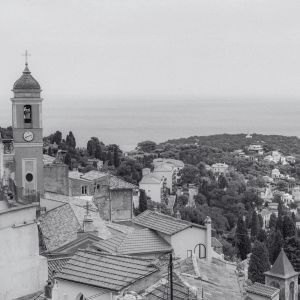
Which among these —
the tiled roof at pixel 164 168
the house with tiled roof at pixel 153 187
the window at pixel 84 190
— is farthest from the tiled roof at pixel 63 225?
the tiled roof at pixel 164 168

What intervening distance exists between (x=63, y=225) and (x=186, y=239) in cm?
735

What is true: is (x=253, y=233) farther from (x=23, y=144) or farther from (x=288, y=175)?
(x=288, y=175)

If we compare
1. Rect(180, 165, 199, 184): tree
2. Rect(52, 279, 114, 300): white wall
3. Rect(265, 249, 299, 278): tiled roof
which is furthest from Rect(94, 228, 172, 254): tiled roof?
Rect(180, 165, 199, 184): tree

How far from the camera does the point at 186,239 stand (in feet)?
45.4

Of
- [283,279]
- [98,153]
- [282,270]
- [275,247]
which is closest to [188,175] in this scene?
[98,153]

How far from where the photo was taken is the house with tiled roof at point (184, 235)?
13.6 m

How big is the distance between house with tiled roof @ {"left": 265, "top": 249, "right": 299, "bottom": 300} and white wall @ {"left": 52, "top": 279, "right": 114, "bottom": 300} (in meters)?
20.8

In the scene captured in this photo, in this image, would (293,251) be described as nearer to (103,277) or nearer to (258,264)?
(258,264)

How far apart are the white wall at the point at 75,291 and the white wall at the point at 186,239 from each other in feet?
20.3

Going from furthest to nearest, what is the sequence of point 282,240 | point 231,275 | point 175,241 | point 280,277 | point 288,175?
point 288,175 < point 282,240 < point 280,277 < point 175,241 < point 231,275

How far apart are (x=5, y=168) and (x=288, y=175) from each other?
87302mm

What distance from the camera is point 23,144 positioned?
25.1 metres

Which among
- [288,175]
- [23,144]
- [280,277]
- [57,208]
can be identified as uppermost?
[23,144]

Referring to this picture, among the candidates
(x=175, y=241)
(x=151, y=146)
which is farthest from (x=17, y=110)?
(x=151, y=146)
